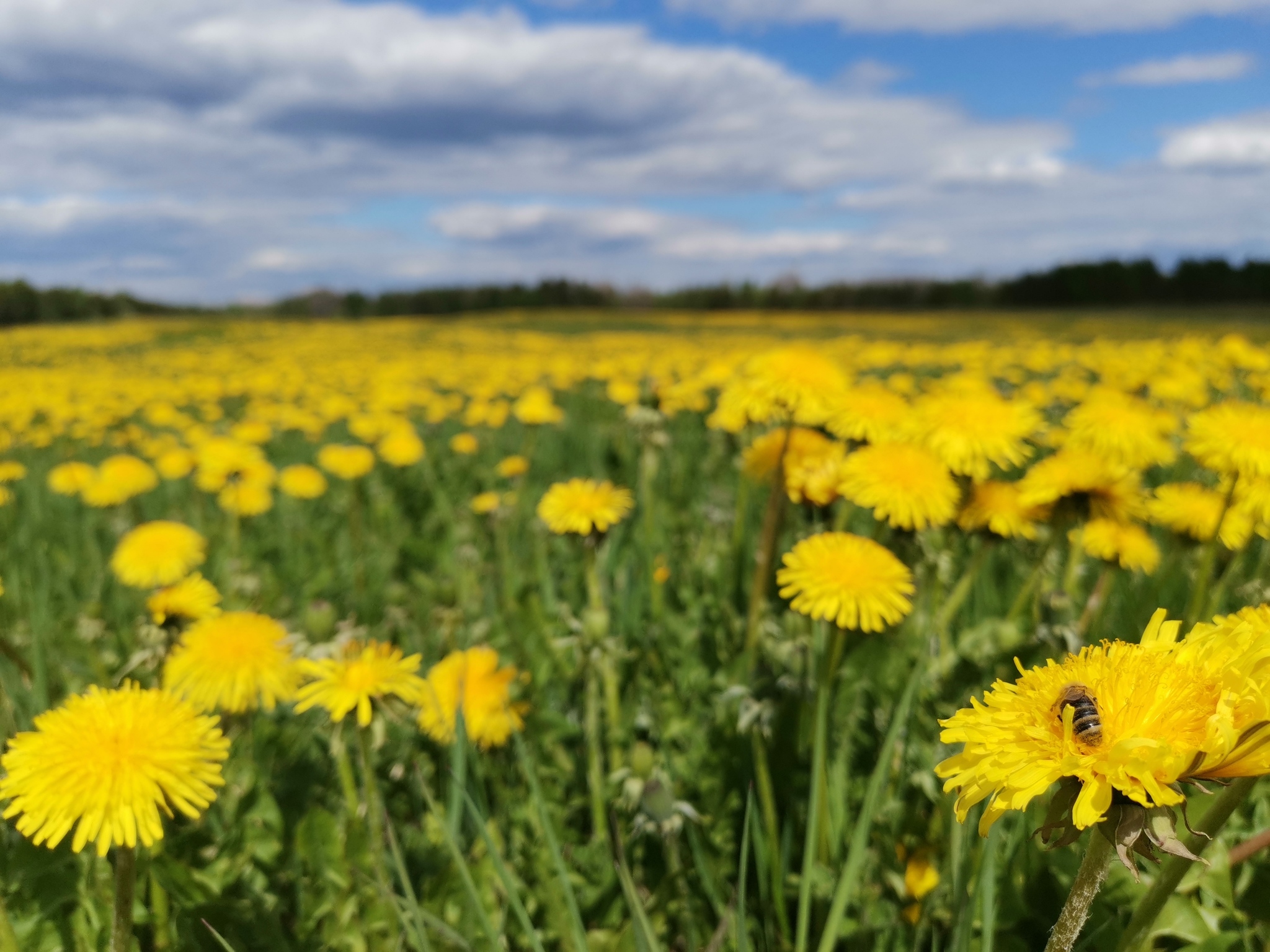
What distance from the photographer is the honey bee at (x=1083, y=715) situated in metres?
0.66

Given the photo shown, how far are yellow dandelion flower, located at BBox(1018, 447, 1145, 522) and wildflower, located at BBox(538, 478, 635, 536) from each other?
966 mm

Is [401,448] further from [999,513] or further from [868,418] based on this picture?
[999,513]

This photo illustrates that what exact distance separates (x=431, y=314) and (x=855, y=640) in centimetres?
5295

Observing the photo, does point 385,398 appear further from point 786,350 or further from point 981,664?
point 981,664

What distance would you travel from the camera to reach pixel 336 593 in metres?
3.26

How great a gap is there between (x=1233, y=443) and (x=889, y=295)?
4764cm

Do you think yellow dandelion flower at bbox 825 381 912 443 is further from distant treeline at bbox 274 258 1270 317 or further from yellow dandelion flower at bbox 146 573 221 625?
distant treeline at bbox 274 258 1270 317

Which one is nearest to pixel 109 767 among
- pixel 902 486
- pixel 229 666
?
pixel 229 666

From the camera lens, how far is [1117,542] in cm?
204

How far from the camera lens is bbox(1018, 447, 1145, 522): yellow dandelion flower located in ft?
5.65

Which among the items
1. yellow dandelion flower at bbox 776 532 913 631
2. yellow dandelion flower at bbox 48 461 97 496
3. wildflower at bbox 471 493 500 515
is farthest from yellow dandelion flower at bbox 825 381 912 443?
yellow dandelion flower at bbox 48 461 97 496

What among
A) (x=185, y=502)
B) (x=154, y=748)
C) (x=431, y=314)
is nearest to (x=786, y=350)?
(x=154, y=748)

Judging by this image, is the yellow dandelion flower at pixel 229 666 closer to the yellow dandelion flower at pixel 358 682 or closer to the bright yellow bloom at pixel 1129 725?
the yellow dandelion flower at pixel 358 682

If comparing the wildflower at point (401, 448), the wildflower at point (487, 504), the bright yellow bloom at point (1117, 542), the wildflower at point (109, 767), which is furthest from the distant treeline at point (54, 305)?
the bright yellow bloom at point (1117, 542)
